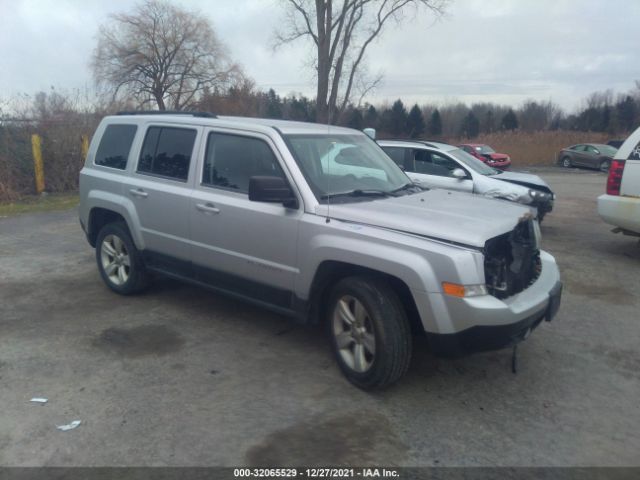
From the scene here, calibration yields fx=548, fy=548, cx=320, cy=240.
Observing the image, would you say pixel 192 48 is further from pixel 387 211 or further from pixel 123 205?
pixel 387 211

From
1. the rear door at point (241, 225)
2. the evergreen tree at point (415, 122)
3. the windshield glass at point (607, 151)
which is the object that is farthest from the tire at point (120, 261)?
the evergreen tree at point (415, 122)

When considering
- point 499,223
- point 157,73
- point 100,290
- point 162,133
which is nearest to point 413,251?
point 499,223

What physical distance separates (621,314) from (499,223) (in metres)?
2.69

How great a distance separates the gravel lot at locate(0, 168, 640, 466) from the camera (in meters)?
3.25

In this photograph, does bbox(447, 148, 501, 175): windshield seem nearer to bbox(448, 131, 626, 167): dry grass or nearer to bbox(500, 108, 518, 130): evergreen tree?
bbox(448, 131, 626, 167): dry grass

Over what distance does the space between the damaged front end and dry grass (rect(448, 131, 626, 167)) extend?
29.5 metres

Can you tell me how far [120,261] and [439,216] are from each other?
364 centimetres

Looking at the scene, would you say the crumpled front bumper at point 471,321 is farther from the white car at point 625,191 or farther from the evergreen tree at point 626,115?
the evergreen tree at point 626,115

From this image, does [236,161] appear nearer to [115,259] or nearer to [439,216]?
[439,216]

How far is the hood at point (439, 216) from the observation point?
361 cm

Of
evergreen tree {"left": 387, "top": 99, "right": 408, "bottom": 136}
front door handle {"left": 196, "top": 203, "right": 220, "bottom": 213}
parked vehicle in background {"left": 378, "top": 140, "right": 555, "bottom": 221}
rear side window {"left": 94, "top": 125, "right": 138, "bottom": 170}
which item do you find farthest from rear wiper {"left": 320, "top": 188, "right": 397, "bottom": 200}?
evergreen tree {"left": 387, "top": 99, "right": 408, "bottom": 136}

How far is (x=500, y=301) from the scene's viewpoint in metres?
3.56

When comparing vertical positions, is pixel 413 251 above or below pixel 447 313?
above

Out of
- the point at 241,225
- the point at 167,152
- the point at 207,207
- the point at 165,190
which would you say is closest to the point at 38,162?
the point at 167,152
